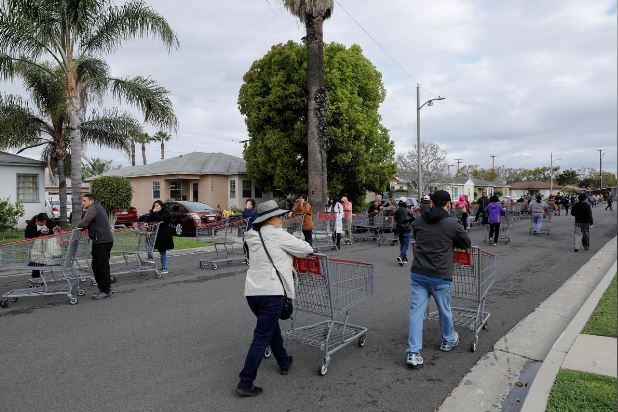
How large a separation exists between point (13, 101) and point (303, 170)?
46.2ft

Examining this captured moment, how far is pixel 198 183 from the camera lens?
3341 centimetres

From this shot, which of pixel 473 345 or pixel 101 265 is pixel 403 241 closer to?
pixel 473 345

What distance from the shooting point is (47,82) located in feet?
66.1

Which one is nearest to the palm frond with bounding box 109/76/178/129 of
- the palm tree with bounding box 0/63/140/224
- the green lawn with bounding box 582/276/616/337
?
the palm tree with bounding box 0/63/140/224

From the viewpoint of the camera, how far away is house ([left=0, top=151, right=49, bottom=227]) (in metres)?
21.9

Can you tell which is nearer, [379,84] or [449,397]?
[449,397]

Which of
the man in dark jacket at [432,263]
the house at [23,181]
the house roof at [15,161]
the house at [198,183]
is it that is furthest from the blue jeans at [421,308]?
the house at [198,183]

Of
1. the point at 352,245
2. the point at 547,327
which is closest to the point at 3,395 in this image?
the point at 547,327

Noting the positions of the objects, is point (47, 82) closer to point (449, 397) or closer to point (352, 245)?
point (352, 245)

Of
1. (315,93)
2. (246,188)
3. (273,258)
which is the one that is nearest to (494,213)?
(315,93)

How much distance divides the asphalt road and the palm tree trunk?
11.9m

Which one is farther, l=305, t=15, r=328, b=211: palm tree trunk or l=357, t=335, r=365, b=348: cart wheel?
l=305, t=15, r=328, b=211: palm tree trunk

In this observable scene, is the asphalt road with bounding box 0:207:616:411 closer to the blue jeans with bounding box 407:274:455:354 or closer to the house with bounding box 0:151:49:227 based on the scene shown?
the blue jeans with bounding box 407:274:455:354

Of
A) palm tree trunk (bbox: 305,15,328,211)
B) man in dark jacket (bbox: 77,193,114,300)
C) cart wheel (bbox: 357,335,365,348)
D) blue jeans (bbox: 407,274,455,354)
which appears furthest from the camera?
palm tree trunk (bbox: 305,15,328,211)
